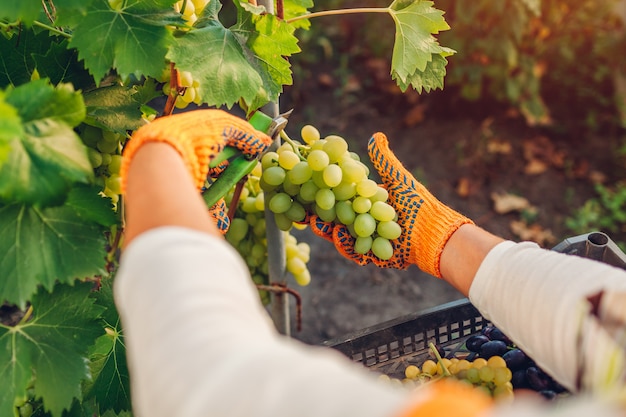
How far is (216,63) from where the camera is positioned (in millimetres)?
925

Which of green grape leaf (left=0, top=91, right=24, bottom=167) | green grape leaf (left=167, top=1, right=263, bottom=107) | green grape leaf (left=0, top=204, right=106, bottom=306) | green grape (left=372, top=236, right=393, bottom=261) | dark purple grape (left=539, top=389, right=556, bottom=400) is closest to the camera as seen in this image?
green grape leaf (left=0, top=91, right=24, bottom=167)

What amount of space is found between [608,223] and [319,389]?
7.24 feet

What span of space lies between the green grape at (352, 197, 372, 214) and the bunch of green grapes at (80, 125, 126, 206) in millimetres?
400

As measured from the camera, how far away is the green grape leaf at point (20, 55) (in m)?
0.90

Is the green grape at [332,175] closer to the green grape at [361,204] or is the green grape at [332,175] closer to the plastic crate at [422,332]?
the green grape at [361,204]

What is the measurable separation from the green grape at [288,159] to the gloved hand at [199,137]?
0.21ft

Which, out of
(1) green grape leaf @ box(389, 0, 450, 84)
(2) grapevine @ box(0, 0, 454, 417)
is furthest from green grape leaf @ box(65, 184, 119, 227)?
(1) green grape leaf @ box(389, 0, 450, 84)

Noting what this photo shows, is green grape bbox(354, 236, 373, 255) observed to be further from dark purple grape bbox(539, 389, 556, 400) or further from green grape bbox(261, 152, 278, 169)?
dark purple grape bbox(539, 389, 556, 400)

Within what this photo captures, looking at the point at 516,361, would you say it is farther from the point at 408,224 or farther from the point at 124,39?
the point at 124,39

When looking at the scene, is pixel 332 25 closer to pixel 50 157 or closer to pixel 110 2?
pixel 110 2

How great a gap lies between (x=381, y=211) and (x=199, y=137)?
374 millimetres

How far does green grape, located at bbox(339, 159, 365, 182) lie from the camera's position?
104 cm

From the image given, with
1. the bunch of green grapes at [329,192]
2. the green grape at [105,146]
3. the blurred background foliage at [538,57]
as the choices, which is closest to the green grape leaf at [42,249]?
the green grape at [105,146]

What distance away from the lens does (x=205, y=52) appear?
917mm
